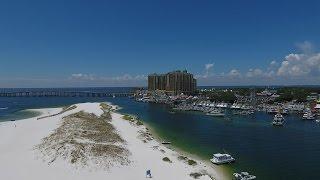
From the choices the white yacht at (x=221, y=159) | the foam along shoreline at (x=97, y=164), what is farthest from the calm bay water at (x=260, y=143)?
the foam along shoreline at (x=97, y=164)

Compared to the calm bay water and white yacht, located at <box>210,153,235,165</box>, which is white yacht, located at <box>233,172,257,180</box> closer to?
the calm bay water

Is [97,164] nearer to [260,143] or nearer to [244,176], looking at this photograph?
[244,176]

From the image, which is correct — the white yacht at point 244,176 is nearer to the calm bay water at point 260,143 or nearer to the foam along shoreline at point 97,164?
the calm bay water at point 260,143

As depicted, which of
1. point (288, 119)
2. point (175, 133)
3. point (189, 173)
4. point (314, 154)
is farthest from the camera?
point (288, 119)

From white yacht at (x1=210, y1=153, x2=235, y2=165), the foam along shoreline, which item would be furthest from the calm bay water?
the foam along shoreline

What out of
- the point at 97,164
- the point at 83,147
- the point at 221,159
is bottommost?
the point at 221,159

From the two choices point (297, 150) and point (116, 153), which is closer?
point (116, 153)

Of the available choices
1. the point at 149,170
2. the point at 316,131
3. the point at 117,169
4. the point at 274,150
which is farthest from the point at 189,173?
the point at 316,131

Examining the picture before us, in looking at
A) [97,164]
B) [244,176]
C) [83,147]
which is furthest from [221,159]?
[83,147]

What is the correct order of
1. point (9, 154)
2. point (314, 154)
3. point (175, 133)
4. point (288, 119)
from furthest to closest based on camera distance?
point (288, 119)
point (175, 133)
point (314, 154)
point (9, 154)

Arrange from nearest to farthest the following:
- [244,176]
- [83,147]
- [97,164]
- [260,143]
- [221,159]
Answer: [244,176] → [97,164] → [221,159] → [83,147] → [260,143]

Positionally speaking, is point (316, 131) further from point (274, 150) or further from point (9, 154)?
point (9, 154)
